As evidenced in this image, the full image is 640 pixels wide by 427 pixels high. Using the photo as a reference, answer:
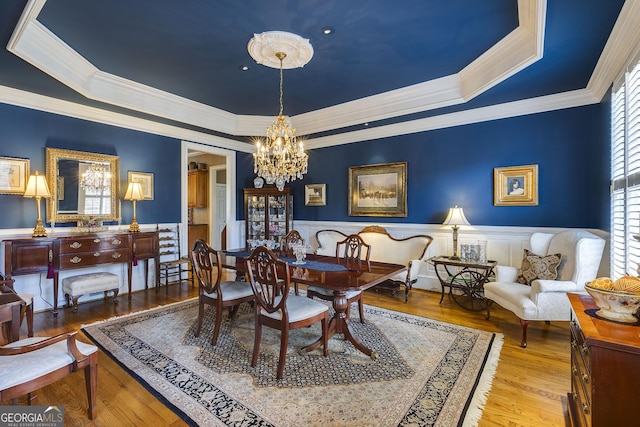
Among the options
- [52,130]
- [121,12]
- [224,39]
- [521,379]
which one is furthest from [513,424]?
[52,130]

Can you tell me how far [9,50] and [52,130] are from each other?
1.45m

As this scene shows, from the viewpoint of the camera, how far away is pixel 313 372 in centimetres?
233

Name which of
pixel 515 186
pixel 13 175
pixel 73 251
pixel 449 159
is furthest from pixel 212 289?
pixel 515 186

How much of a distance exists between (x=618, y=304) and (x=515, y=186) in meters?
3.00

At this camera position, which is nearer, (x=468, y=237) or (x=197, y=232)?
(x=468, y=237)

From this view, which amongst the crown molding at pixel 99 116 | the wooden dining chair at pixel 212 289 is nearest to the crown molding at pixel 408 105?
the crown molding at pixel 99 116

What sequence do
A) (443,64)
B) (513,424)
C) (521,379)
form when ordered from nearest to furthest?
(513,424) < (521,379) < (443,64)

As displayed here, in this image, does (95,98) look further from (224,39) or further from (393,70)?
(393,70)

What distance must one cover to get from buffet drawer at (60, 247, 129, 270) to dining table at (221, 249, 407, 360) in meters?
1.78

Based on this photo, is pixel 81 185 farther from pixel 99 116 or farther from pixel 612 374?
pixel 612 374

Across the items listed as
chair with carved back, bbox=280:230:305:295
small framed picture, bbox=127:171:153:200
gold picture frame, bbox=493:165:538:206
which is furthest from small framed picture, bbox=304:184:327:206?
gold picture frame, bbox=493:165:538:206

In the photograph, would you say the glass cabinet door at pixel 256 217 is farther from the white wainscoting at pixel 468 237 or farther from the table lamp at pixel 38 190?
the table lamp at pixel 38 190

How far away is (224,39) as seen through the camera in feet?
9.64

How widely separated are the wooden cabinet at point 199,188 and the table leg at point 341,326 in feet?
19.2
